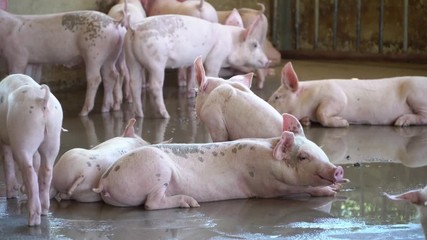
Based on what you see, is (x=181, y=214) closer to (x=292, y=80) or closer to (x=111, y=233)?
(x=111, y=233)

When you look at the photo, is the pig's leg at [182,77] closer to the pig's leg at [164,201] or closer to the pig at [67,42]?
the pig at [67,42]

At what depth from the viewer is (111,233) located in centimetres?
419

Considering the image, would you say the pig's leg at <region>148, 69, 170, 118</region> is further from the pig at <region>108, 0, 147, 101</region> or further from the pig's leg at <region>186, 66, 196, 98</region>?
the pig's leg at <region>186, 66, 196, 98</region>

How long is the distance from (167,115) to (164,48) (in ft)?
1.75

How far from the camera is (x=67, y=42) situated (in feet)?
25.5

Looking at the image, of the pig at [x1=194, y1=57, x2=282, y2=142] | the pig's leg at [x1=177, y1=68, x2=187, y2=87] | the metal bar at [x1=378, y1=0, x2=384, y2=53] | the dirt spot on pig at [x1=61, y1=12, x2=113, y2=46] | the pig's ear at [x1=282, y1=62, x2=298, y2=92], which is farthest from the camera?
the metal bar at [x1=378, y1=0, x2=384, y2=53]

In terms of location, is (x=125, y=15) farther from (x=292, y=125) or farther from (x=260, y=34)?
(x=292, y=125)

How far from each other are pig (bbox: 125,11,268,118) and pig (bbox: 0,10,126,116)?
0.34 m

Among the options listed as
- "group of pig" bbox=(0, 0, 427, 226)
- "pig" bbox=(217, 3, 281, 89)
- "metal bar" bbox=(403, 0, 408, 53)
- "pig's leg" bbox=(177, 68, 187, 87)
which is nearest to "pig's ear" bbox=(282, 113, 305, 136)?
"group of pig" bbox=(0, 0, 427, 226)

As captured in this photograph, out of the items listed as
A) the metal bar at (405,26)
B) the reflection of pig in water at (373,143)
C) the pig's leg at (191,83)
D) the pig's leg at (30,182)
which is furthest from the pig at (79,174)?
the metal bar at (405,26)

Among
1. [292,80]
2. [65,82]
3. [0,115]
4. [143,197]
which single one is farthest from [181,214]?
[65,82]

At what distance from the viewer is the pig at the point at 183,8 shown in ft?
30.6

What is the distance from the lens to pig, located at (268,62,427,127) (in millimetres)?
6957

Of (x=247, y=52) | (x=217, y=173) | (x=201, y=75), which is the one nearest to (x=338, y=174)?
(x=217, y=173)
